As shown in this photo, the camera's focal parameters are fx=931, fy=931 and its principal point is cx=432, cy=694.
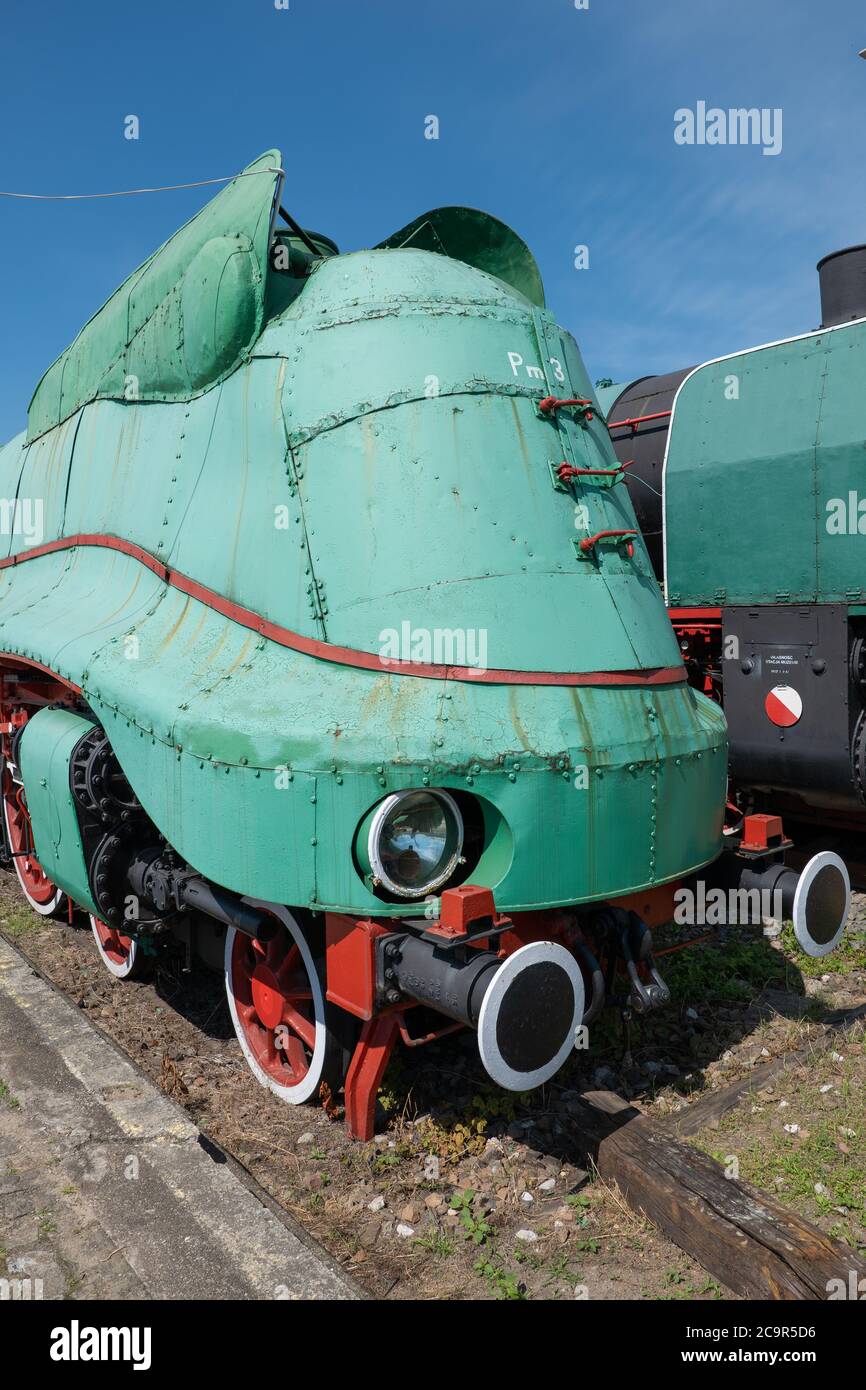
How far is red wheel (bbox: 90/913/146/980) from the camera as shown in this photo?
201 inches

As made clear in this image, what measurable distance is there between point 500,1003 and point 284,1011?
1.50 metres

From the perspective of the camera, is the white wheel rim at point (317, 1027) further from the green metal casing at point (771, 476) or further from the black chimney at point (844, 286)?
the black chimney at point (844, 286)

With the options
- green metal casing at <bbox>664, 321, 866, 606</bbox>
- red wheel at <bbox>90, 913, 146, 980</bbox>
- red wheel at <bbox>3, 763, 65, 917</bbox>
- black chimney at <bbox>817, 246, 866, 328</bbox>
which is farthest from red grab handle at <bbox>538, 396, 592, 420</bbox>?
red wheel at <bbox>3, 763, 65, 917</bbox>

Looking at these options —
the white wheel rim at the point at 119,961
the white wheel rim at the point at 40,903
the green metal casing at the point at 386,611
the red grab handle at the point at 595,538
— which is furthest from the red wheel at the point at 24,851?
the red grab handle at the point at 595,538

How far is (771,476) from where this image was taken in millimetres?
6715

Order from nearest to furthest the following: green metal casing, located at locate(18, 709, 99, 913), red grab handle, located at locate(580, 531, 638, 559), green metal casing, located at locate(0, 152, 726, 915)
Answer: green metal casing, located at locate(0, 152, 726, 915) → red grab handle, located at locate(580, 531, 638, 559) → green metal casing, located at locate(18, 709, 99, 913)

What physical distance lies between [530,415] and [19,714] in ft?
13.3

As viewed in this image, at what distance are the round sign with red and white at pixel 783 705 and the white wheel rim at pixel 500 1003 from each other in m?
4.01

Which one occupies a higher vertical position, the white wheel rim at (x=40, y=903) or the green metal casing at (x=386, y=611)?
the green metal casing at (x=386, y=611)

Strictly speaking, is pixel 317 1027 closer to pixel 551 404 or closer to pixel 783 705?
pixel 551 404

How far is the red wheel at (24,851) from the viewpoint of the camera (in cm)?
644

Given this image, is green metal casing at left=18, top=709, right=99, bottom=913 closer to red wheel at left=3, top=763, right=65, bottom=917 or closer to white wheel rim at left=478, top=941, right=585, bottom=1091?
red wheel at left=3, top=763, right=65, bottom=917

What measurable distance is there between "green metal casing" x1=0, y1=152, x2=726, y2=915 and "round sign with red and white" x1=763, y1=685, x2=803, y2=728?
8.48ft

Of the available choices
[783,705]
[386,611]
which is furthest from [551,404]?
[783,705]
